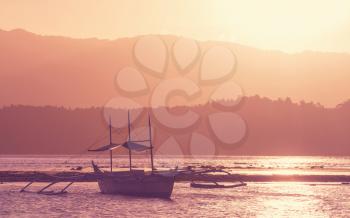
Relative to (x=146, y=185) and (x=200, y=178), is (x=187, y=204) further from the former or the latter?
(x=200, y=178)

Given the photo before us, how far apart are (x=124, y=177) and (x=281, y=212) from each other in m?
24.0

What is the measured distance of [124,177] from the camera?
98.1 meters

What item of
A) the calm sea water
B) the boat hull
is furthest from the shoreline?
the boat hull

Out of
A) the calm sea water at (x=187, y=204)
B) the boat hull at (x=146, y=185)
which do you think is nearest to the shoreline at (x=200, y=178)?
the calm sea water at (x=187, y=204)

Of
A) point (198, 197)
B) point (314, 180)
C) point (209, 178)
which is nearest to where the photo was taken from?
point (198, 197)

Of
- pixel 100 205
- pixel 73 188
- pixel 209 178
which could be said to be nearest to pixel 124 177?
pixel 100 205

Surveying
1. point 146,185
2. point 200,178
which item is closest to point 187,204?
point 146,185

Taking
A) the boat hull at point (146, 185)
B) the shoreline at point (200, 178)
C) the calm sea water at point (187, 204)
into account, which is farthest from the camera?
the shoreline at point (200, 178)

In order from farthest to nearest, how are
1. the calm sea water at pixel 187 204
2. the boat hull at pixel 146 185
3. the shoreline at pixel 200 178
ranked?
the shoreline at pixel 200 178 < the boat hull at pixel 146 185 < the calm sea water at pixel 187 204

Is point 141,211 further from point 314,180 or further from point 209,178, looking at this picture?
point 314,180

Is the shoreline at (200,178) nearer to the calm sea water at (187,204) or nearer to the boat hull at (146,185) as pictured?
the calm sea water at (187,204)

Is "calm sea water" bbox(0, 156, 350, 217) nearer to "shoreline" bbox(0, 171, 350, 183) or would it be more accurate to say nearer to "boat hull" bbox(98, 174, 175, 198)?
"boat hull" bbox(98, 174, 175, 198)

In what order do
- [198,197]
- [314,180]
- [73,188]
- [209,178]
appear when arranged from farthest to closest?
[314,180]
[209,178]
[73,188]
[198,197]

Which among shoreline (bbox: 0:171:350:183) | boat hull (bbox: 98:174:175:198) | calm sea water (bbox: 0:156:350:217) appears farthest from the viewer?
shoreline (bbox: 0:171:350:183)
